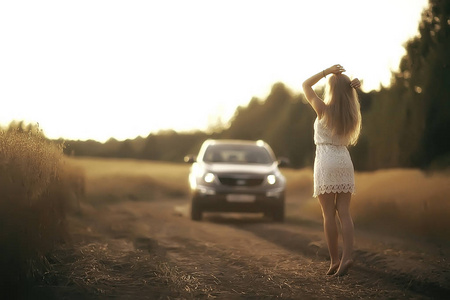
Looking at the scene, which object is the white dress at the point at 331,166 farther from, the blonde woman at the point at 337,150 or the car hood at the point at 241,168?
the car hood at the point at 241,168

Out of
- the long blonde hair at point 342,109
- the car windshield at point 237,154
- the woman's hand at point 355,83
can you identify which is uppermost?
the woman's hand at point 355,83

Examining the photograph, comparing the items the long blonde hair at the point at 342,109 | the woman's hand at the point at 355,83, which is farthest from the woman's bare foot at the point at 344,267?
the woman's hand at the point at 355,83

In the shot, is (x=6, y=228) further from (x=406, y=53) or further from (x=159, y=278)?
(x=406, y=53)

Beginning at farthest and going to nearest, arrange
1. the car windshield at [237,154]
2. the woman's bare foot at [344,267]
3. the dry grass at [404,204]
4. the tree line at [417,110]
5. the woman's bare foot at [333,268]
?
the tree line at [417,110], the car windshield at [237,154], the dry grass at [404,204], the woman's bare foot at [333,268], the woman's bare foot at [344,267]

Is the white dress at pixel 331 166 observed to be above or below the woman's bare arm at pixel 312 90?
below

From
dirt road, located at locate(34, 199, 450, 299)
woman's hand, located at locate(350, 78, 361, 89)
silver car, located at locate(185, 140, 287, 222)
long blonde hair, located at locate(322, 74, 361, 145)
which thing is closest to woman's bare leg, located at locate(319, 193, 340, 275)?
dirt road, located at locate(34, 199, 450, 299)

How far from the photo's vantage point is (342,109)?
297 inches

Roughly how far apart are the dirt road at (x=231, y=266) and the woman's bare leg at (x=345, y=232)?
15 centimetres

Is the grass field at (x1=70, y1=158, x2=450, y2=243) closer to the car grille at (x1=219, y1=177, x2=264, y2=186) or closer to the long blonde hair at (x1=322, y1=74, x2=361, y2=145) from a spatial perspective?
the car grille at (x1=219, y1=177, x2=264, y2=186)

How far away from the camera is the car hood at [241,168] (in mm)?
15641

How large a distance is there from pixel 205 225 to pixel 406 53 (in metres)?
8.88

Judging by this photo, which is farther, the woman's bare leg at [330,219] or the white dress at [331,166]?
the woman's bare leg at [330,219]

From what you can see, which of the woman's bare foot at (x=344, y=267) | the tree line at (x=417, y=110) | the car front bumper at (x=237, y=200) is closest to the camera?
the woman's bare foot at (x=344, y=267)

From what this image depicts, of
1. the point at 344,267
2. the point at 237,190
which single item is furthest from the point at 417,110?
the point at 344,267
